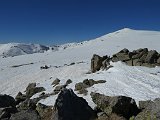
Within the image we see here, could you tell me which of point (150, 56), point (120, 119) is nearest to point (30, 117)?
point (120, 119)

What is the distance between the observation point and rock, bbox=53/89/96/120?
19781 mm

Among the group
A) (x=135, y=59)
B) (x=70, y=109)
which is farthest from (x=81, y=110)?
(x=135, y=59)

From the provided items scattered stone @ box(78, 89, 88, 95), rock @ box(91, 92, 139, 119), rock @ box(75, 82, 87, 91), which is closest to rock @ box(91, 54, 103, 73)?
rock @ box(75, 82, 87, 91)

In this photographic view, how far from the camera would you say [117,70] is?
3400cm

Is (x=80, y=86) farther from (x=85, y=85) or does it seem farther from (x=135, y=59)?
(x=135, y=59)

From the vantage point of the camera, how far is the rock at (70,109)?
1978 centimetres

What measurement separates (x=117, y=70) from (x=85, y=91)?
686 centimetres

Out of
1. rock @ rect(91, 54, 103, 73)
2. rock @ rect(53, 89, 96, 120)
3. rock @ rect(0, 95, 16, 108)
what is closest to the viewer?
rock @ rect(53, 89, 96, 120)

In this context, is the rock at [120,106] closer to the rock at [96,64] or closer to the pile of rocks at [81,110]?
the pile of rocks at [81,110]

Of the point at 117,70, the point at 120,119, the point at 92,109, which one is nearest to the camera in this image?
the point at 120,119

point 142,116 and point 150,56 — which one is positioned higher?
point 150,56

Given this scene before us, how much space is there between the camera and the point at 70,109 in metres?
20.2

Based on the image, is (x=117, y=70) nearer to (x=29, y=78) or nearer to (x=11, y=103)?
(x=11, y=103)

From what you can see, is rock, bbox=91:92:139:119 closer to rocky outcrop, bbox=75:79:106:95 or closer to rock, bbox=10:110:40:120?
rock, bbox=10:110:40:120
